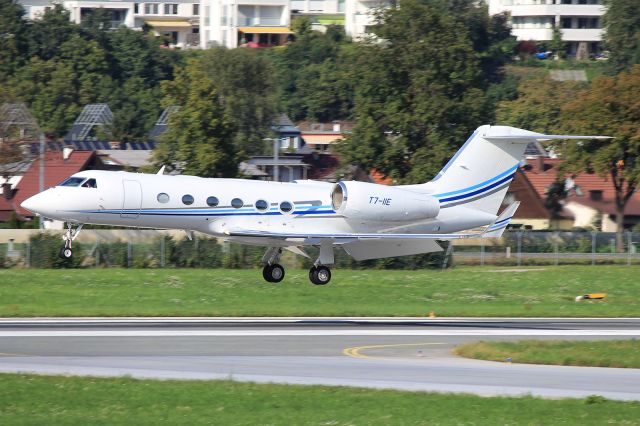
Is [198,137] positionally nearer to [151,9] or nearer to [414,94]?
[414,94]

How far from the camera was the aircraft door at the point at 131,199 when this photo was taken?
3094 cm

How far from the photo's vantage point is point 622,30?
365 feet

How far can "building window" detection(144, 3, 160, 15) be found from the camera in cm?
15438

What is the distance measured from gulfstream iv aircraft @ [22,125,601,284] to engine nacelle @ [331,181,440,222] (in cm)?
3

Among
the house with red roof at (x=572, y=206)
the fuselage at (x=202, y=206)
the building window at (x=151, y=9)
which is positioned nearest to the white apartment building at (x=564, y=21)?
the building window at (x=151, y=9)

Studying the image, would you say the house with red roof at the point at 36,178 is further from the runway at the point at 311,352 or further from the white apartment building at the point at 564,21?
the white apartment building at the point at 564,21

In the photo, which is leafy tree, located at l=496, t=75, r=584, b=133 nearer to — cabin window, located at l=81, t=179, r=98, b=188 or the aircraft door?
the aircraft door

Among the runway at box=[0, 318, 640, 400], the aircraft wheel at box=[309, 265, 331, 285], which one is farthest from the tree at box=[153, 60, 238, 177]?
the runway at box=[0, 318, 640, 400]

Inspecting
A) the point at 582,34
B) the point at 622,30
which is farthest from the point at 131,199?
the point at 582,34

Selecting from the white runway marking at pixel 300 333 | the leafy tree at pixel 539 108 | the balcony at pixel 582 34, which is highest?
the balcony at pixel 582 34

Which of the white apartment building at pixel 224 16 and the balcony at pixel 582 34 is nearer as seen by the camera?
the balcony at pixel 582 34

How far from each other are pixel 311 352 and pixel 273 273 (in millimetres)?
8973

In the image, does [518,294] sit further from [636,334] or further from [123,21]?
[123,21]

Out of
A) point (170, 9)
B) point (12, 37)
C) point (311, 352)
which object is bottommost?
point (311, 352)
